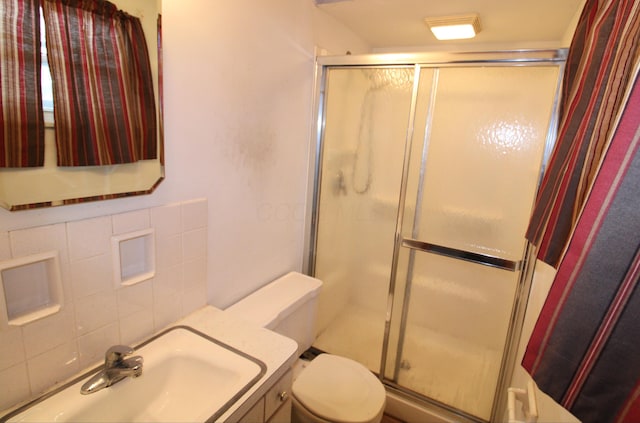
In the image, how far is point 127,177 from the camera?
39.4 inches

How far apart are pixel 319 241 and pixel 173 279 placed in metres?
1.03

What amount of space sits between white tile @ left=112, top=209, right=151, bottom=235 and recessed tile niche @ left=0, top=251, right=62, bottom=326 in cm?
17

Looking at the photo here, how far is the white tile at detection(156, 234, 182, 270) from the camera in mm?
1134

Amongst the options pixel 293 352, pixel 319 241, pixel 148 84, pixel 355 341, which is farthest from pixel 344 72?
pixel 355 341

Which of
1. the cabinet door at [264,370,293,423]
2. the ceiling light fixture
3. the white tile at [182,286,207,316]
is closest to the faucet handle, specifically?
the white tile at [182,286,207,316]

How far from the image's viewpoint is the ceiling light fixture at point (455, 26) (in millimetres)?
1764

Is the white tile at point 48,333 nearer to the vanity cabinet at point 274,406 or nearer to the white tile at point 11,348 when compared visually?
the white tile at point 11,348

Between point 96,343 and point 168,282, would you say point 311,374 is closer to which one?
point 168,282

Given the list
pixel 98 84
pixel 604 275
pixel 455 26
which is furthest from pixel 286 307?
pixel 455 26

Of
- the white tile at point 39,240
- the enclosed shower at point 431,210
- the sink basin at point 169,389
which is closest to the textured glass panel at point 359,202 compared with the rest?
the enclosed shower at point 431,210

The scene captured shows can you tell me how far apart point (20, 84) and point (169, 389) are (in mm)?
910

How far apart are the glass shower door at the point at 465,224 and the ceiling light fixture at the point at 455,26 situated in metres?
0.39

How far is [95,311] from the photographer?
99cm

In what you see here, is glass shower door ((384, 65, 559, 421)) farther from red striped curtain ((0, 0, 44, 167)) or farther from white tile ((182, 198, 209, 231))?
red striped curtain ((0, 0, 44, 167))
